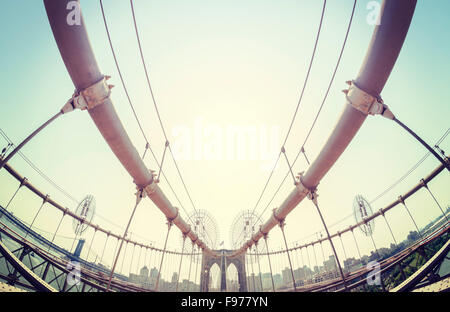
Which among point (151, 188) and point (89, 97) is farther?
point (151, 188)

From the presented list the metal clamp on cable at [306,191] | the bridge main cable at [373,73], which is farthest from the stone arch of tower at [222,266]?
the bridge main cable at [373,73]

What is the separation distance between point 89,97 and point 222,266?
152ft

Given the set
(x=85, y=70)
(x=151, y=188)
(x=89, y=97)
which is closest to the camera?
(x=85, y=70)

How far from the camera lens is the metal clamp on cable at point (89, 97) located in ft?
19.2

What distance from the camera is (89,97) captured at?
19.6ft

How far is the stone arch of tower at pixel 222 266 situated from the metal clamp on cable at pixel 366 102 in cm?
4459

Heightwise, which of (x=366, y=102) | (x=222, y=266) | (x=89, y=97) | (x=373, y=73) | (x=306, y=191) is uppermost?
(x=222, y=266)

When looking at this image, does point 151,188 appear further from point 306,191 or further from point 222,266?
point 222,266

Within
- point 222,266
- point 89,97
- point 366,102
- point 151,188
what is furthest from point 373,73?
point 222,266

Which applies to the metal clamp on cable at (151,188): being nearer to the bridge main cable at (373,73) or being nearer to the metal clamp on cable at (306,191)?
the metal clamp on cable at (306,191)
